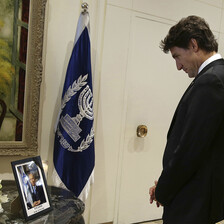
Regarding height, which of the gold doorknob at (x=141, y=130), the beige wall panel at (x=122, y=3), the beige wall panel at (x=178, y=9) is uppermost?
the beige wall panel at (x=178, y=9)

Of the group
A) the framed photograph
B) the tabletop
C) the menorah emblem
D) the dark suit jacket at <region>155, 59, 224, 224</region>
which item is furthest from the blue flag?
the dark suit jacket at <region>155, 59, 224, 224</region>

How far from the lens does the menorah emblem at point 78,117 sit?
6.82 feet

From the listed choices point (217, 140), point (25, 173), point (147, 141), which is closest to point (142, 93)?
point (147, 141)

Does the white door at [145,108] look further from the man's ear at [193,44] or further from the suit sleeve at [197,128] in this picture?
the suit sleeve at [197,128]

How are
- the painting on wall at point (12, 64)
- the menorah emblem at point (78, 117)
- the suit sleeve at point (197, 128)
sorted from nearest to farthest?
1. the suit sleeve at point (197, 128)
2. the painting on wall at point (12, 64)
3. the menorah emblem at point (78, 117)

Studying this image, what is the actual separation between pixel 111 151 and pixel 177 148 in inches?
52.9

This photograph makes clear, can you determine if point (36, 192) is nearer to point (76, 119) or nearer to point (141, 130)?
point (76, 119)

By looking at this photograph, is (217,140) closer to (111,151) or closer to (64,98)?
(64,98)

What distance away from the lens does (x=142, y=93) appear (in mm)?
2650

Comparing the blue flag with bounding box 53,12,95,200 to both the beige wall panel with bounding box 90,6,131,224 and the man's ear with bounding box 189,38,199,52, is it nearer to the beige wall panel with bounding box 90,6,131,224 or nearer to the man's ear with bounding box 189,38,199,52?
the beige wall panel with bounding box 90,6,131,224

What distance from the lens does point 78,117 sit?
2078 millimetres

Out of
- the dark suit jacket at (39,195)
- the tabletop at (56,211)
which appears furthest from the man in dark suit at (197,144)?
the dark suit jacket at (39,195)

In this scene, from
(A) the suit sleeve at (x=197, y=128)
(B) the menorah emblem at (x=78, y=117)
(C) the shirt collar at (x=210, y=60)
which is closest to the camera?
(A) the suit sleeve at (x=197, y=128)

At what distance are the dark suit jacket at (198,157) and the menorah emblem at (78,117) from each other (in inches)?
34.8
